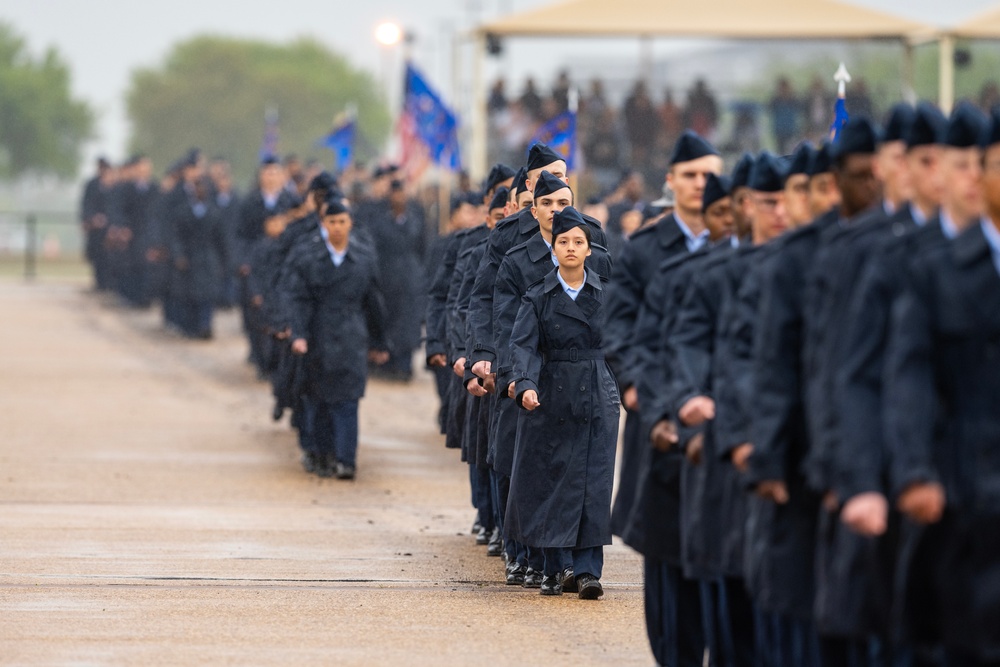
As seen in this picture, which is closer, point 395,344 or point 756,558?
point 756,558

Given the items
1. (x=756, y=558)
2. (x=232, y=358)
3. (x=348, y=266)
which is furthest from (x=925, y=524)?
(x=232, y=358)

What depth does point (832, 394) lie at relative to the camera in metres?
6.76

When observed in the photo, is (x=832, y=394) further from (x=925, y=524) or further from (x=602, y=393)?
(x=602, y=393)

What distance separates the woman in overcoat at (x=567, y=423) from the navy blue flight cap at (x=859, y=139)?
13.0 feet

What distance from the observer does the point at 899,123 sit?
22.5ft

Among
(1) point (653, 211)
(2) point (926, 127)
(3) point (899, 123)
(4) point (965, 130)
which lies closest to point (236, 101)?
(1) point (653, 211)

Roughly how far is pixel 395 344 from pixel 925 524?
18.8 m

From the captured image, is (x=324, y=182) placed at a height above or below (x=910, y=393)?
above

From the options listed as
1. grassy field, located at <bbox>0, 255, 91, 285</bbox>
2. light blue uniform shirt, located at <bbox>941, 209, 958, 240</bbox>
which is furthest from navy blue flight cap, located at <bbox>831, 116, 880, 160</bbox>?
grassy field, located at <bbox>0, 255, 91, 285</bbox>

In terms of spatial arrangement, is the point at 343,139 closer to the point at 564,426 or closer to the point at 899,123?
the point at 564,426

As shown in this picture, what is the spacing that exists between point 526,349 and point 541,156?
144 centimetres

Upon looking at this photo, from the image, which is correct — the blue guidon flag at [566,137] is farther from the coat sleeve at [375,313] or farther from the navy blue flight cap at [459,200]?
the coat sleeve at [375,313]

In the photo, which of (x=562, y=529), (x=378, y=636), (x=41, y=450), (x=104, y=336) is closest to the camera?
(x=378, y=636)

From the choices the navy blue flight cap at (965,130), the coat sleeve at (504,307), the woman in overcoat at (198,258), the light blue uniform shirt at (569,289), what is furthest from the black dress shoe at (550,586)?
the woman in overcoat at (198,258)
